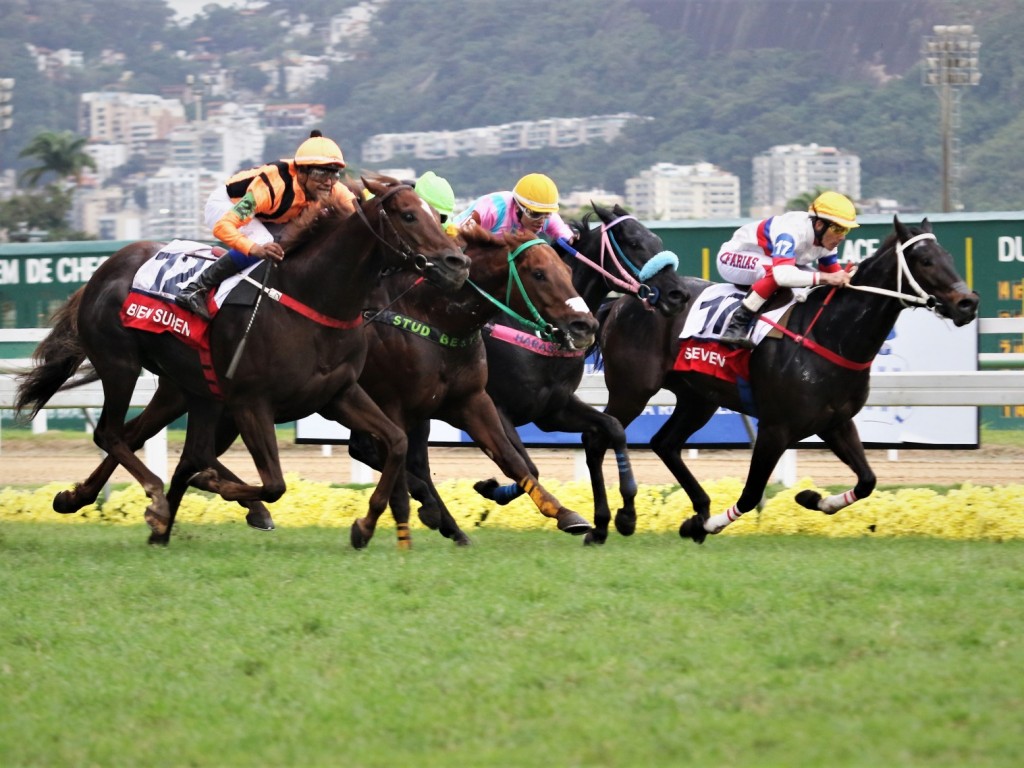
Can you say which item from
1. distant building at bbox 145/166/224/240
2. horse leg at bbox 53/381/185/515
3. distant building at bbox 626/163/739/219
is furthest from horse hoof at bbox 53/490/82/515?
distant building at bbox 145/166/224/240

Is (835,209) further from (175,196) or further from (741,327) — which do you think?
(175,196)

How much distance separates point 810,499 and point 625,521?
0.99m

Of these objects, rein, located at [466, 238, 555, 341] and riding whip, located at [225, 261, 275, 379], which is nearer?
riding whip, located at [225, 261, 275, 379]

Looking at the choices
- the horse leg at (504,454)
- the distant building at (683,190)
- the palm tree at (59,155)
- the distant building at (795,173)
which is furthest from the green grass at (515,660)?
the distant building at (683,190)

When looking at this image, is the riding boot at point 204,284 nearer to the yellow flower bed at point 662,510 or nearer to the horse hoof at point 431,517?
the horse hoof at point 431,517

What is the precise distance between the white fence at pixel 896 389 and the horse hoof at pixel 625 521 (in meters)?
1.30

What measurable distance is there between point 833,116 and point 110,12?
183 feet

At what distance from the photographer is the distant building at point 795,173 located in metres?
63.3

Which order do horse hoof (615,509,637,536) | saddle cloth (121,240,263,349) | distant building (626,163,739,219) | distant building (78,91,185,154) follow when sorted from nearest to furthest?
saddle cloth (121,240,263,349) < horse hoof (615,509,637,536) < distant building (626,163,739,219) < distant building (78,91,185,154)

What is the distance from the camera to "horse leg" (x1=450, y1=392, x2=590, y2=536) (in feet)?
25.2

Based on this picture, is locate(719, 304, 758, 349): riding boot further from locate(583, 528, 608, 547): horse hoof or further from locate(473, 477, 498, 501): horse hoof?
locate(473, 477, 498, 501): horse hoof

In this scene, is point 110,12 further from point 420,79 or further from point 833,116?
point 833,116

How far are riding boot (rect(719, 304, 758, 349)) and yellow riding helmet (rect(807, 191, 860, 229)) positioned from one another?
2.04ft

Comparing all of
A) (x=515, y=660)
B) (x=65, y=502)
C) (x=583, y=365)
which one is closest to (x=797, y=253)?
(x=583, y=365)
